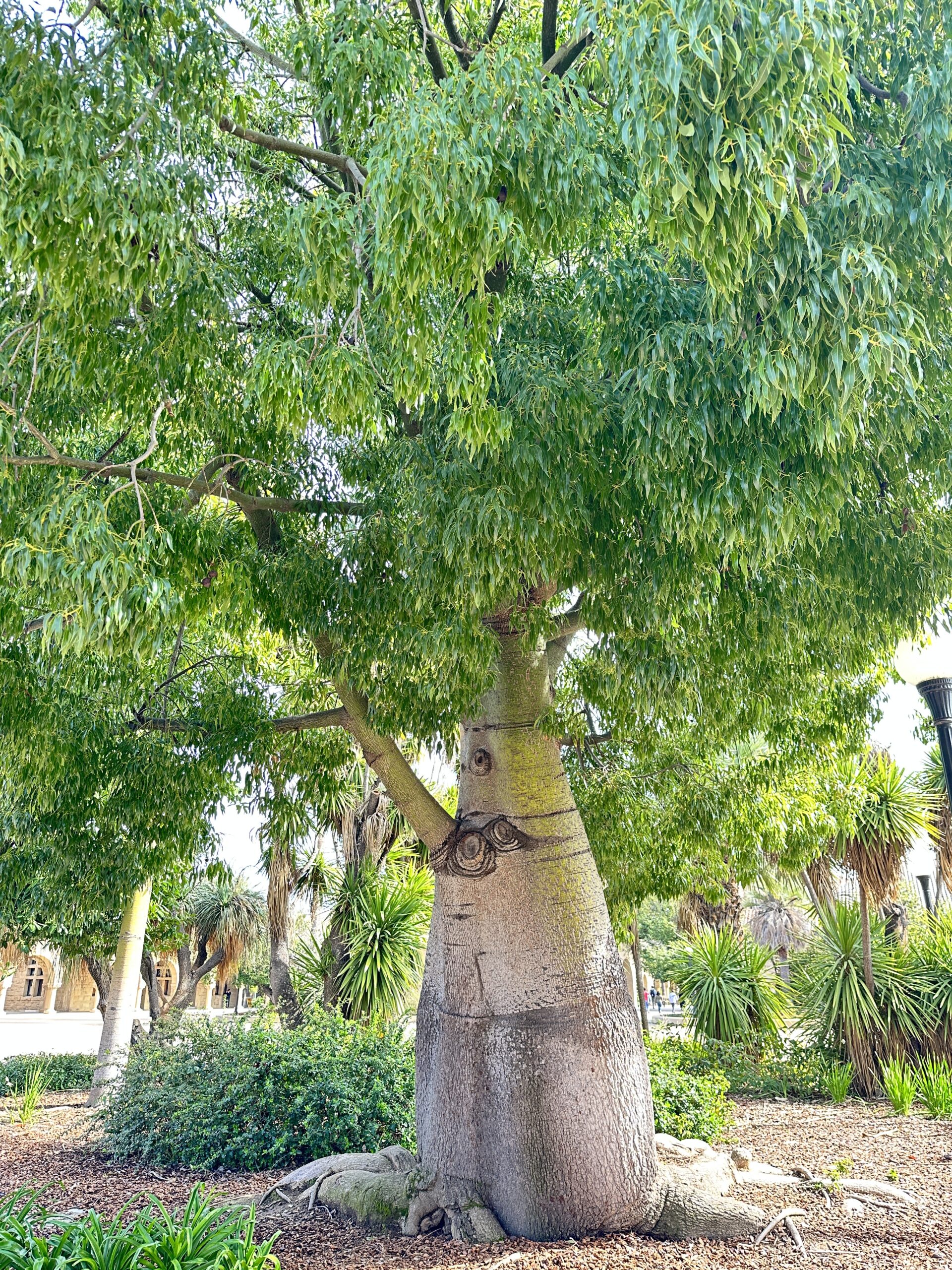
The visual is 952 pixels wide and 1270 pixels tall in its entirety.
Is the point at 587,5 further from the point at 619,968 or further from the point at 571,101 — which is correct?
the point at 619,968

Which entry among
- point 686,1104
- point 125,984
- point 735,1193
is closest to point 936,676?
point 735,1193

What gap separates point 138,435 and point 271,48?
2.52 metres

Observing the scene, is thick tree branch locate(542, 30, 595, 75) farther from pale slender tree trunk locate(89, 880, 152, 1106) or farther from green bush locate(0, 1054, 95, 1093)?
green bush locate(0, 1054, 95, 1093)

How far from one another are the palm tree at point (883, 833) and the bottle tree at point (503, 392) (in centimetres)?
675

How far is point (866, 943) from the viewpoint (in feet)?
38.8

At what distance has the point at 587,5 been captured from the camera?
2934 millimetres

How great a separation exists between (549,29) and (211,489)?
2.90 meters

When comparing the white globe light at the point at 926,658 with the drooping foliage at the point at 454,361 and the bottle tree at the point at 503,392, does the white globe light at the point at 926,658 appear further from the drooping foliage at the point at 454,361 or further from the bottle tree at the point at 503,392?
the drooping foliage at the point at 454,361

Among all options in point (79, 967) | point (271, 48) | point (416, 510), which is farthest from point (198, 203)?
point (79, 967)

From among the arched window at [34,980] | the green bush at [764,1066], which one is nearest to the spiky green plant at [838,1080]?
the green bush at [764,1066]

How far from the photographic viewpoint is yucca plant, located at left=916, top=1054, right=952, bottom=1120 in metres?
9.33

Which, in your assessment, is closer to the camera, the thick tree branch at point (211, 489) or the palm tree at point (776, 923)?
the thick tree branch at point (211, 489)

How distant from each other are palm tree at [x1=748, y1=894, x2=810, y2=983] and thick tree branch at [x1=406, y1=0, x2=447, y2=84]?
97.3 feet

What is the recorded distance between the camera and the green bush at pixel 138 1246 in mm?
3709
